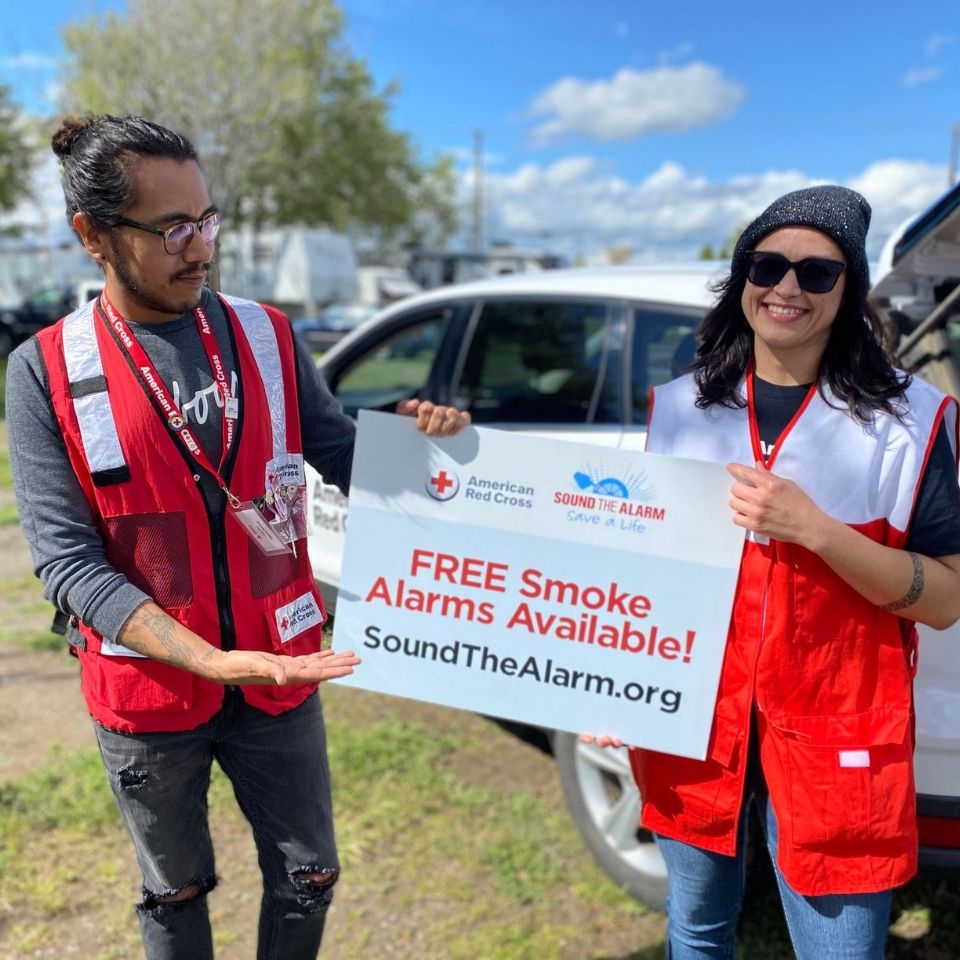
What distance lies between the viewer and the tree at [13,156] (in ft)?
78.6

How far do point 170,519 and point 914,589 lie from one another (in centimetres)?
126

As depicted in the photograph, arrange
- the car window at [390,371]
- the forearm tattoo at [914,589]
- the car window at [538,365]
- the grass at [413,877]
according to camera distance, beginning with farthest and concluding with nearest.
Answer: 1. the car window at [390,371]
2. the car window at [538,365]
3. the grass at [413,877]
4. the forearm tattoo at [914,589]

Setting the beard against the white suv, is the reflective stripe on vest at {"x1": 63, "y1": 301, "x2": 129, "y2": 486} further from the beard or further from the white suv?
the white suv

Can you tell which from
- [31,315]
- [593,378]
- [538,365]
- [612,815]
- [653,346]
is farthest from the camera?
[31,315]

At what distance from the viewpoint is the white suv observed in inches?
72.8

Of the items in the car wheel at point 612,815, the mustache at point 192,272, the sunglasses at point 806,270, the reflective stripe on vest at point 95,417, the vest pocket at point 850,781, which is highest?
the sunglasses at point 806,270

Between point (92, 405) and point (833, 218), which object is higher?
point (833, 218)

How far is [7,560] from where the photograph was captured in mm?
5711

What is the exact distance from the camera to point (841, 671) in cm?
150

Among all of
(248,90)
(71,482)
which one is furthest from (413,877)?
(248,90)

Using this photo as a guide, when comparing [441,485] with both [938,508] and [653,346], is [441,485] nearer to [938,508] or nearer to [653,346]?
[938,508]

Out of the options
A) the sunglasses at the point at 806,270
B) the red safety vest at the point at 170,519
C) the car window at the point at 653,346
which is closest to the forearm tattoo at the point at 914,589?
the sunglasses at the point at 806,270

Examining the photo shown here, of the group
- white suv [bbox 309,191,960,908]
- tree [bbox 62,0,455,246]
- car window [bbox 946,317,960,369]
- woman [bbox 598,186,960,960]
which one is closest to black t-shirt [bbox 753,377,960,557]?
woman [bbox 598,186,960,960]

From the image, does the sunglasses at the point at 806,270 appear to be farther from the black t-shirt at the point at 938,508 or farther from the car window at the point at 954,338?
the car window at the point at 954,338
